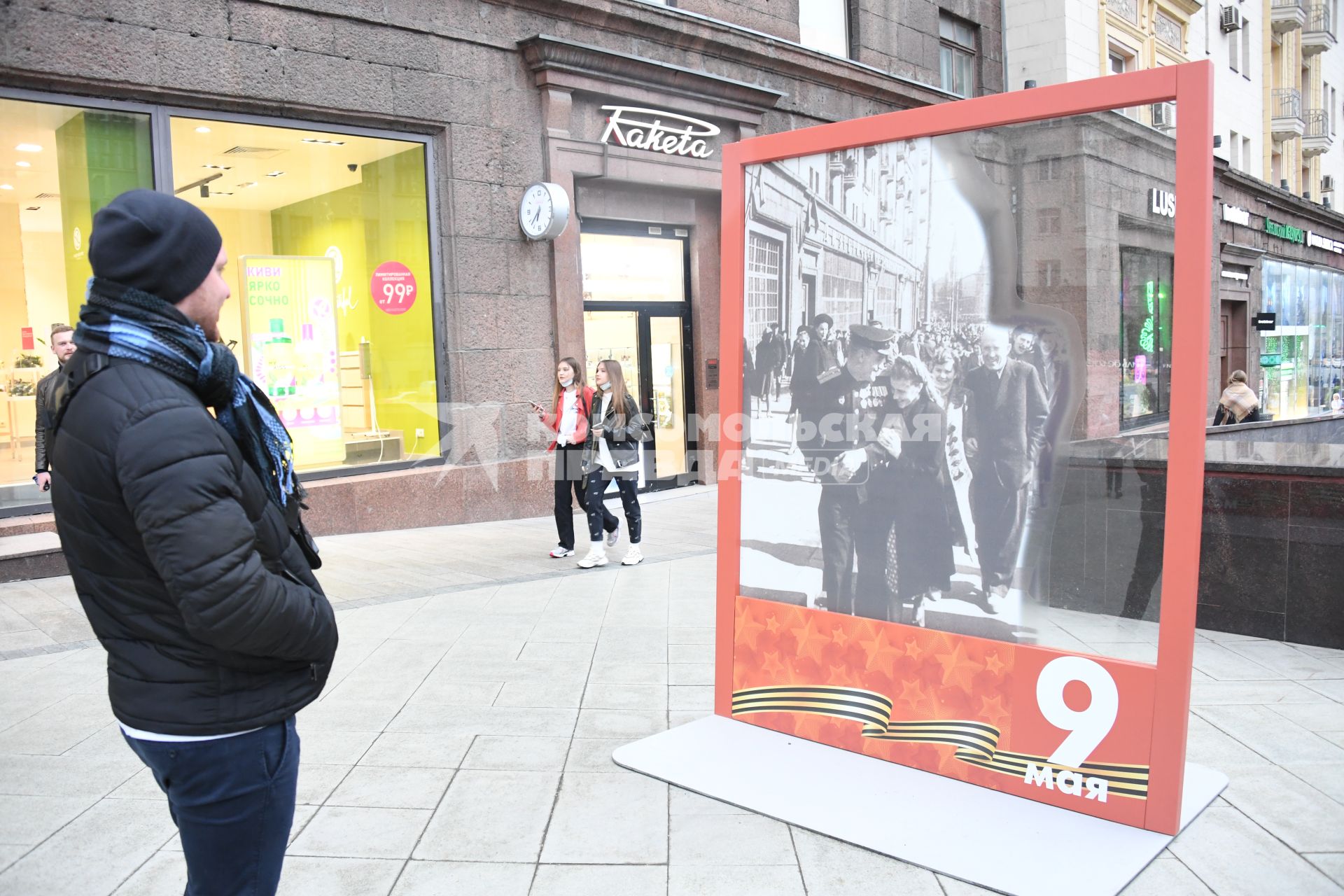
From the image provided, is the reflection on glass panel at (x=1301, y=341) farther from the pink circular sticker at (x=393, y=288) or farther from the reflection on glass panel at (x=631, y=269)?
the pink circular sticker at (x=393, y=288)

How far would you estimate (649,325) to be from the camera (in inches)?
530

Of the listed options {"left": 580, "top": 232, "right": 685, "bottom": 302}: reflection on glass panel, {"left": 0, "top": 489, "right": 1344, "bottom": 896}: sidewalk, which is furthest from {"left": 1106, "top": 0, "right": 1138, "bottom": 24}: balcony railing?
{"left": 0, "top": 489, "right": 1344, "bottom": 896}: sidewalk

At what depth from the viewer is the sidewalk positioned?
334 cm

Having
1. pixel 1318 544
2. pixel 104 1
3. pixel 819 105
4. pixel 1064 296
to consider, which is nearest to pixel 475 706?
pixel 1064 296

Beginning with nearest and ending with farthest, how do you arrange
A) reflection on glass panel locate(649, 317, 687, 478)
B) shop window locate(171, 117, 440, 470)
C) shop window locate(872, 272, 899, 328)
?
1. shop window locate(872, 272, 899, 328)
2. shop window locate(171, 117, 440, 470)
3. reflection on glass panel locate(649, 317, 687, 478)

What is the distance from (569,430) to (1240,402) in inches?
372

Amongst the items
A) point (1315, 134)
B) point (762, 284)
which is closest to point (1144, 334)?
point (762, 284)

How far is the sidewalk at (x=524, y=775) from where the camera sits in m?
3.34

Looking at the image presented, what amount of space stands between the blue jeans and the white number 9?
105 inches

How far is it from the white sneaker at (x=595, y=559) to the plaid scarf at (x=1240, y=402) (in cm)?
926

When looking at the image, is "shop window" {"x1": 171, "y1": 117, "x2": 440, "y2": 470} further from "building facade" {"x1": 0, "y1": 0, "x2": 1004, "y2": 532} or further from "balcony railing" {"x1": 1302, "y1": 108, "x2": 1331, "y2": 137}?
"balcony railing" {"x1": 1302, "y1": 108, "x2": 1331, "y2": 137}

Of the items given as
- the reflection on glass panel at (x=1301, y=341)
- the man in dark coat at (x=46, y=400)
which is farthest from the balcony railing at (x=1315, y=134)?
the man in dark coat at (x=46, y=400)

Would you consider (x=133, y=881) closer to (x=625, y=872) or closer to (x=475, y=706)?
(x=625, y=872)

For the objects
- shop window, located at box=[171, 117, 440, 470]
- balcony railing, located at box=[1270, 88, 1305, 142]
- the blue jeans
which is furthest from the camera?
balcony railing, located at box=[1270, 88, 1305, 142]
